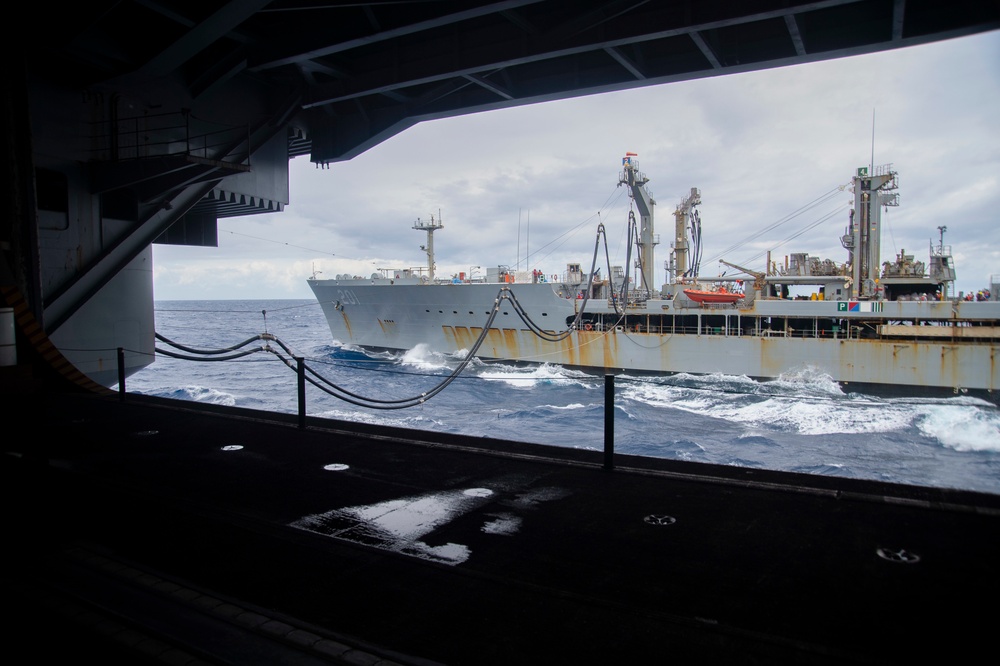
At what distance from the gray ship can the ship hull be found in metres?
0.06

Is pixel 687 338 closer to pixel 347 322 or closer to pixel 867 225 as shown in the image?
pixel 867 225

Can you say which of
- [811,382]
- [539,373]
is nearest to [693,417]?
[811,382]

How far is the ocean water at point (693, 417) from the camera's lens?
15438mm

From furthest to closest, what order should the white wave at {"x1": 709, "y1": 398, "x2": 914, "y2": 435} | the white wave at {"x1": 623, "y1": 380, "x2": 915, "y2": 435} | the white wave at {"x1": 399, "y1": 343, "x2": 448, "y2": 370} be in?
the white wave at {"x1": 399, "y1": 343, "x2": 448, "y2": 370}, the white wave at {"x1": 623, "y1": 380, "x2": 915, "y2": 435}, the white wave at {"x1": 709, "y1": 398, "x2": 914, "y2": 435}

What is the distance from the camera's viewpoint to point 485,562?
3188 millimetres

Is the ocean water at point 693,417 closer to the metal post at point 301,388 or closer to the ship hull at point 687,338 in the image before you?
the ship hull at point 687,338

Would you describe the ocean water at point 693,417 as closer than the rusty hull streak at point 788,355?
Yes

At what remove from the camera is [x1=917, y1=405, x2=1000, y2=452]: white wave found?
17.9 m

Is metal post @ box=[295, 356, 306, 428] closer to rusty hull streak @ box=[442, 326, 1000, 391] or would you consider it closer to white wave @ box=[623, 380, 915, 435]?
white wave @ box=[623, 380, 915, 435]

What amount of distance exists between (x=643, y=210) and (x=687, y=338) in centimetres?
1056

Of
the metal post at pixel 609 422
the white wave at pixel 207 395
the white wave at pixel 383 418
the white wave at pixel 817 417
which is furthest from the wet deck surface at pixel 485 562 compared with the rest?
the white wave at pixel 207 395

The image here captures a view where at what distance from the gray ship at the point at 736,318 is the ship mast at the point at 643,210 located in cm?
7

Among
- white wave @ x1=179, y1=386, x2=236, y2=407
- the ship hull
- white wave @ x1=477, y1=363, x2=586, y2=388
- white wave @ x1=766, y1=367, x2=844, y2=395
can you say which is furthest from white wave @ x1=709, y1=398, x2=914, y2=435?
white wave @ x1=179, y1=386, x2=236, y2=407

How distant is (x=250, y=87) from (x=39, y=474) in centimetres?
878
